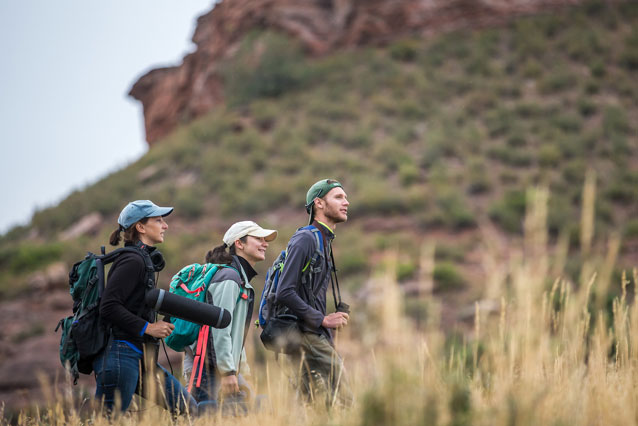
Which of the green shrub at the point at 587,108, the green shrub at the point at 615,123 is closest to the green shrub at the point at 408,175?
the green shrub at the point at 615,123

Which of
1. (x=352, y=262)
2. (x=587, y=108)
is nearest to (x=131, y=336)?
(x=352, y=262)

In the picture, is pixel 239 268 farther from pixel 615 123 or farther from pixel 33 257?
pixel 615 123

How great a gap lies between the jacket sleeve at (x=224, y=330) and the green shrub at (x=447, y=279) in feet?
33.5

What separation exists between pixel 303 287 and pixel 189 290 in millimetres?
796

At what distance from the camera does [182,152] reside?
910 inches

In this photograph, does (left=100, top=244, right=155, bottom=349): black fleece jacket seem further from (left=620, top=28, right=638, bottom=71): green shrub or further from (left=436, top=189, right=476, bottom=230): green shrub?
(left=620, top=28, right=638, bottom=71): green shrub

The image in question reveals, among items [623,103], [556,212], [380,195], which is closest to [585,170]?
[556,212]

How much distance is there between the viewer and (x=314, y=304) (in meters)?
4.07

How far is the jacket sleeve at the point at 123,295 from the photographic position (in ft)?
11.5

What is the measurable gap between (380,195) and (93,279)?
1426cm

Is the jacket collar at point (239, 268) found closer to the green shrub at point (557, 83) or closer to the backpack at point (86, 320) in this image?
the backpack at point (86, 320)

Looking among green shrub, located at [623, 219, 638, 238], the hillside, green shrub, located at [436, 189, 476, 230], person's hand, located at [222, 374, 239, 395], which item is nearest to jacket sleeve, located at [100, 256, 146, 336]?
person's hand, located at [222, 374, 239, 395]

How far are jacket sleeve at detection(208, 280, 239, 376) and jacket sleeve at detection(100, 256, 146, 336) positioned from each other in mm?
565

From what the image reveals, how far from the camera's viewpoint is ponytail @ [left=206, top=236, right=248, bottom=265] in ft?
14.5
